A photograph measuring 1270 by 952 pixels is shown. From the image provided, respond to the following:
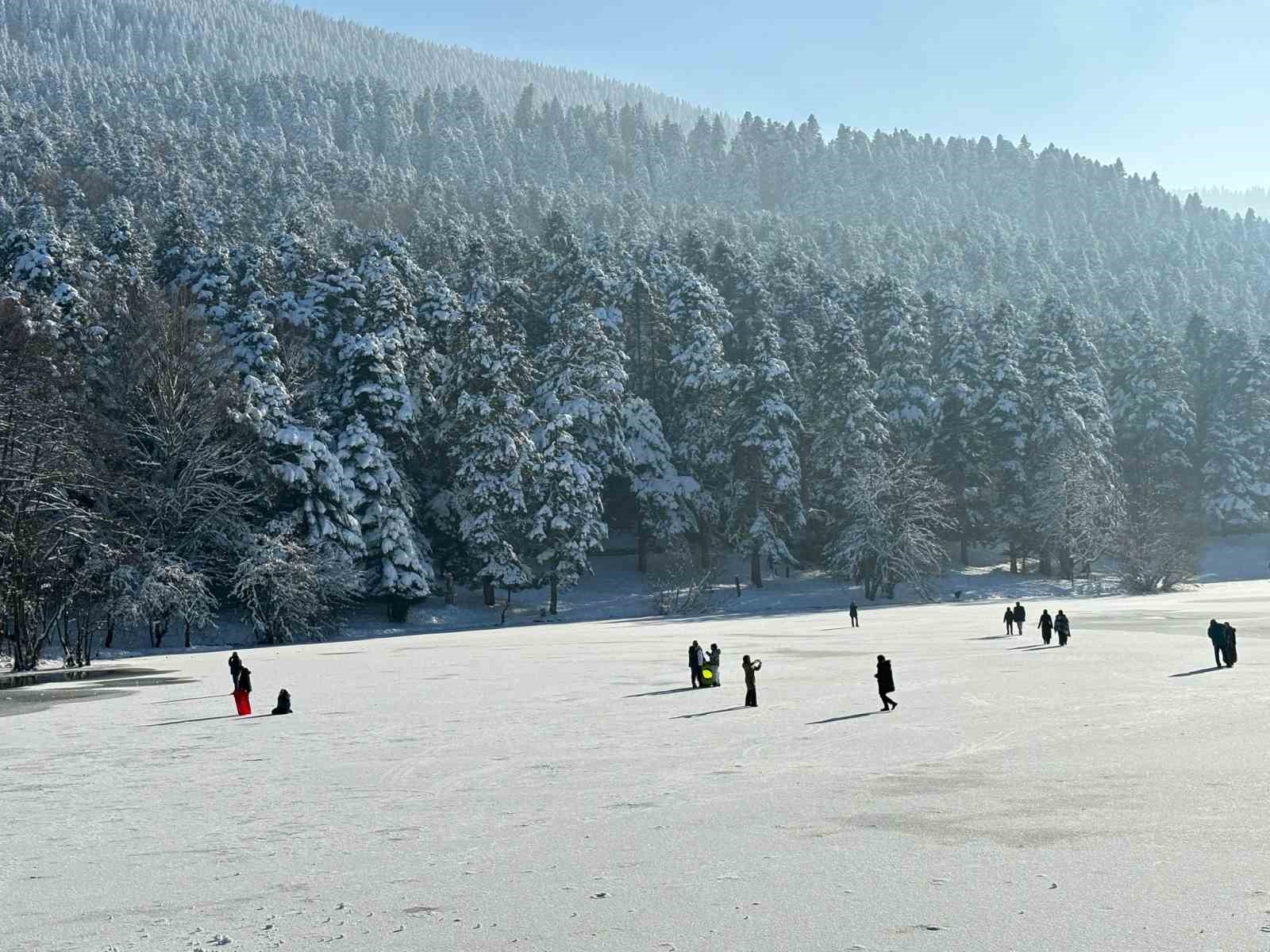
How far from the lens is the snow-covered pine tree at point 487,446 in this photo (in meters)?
56.4

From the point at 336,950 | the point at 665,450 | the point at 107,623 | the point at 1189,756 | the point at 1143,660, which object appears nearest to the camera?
the point at 336,950

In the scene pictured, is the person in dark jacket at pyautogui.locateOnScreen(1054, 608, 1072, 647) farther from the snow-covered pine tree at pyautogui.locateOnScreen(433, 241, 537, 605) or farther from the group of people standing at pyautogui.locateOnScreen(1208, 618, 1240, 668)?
the snow-covered pine tree at pyautogui.locateOnScreen(433, 241, 537, 605)

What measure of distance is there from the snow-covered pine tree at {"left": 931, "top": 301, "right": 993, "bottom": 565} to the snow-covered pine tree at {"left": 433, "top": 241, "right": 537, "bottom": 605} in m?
27.6

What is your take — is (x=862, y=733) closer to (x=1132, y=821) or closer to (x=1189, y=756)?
(x=1189, y=756)

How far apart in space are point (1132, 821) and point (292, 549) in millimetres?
41531

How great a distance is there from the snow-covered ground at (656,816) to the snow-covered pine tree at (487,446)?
2836cm

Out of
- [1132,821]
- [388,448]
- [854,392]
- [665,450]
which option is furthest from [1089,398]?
[1132,821]

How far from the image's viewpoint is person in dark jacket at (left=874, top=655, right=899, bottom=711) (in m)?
21.6

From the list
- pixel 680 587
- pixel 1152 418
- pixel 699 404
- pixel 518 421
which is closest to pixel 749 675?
pixel 680 587

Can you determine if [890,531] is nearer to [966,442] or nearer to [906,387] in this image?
[966,442]

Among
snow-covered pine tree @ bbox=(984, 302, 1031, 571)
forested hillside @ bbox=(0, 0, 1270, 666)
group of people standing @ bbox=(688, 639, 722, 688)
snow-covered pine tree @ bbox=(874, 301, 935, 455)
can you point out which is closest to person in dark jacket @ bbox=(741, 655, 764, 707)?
group of people standing @ bbox=(688, 639, 722, 688)

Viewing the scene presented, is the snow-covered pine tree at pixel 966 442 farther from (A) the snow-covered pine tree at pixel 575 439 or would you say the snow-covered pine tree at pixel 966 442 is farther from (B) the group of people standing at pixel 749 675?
(B) the group of people standing at pixel 749 675

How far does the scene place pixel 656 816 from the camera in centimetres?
1359

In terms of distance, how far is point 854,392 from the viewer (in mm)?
67625
